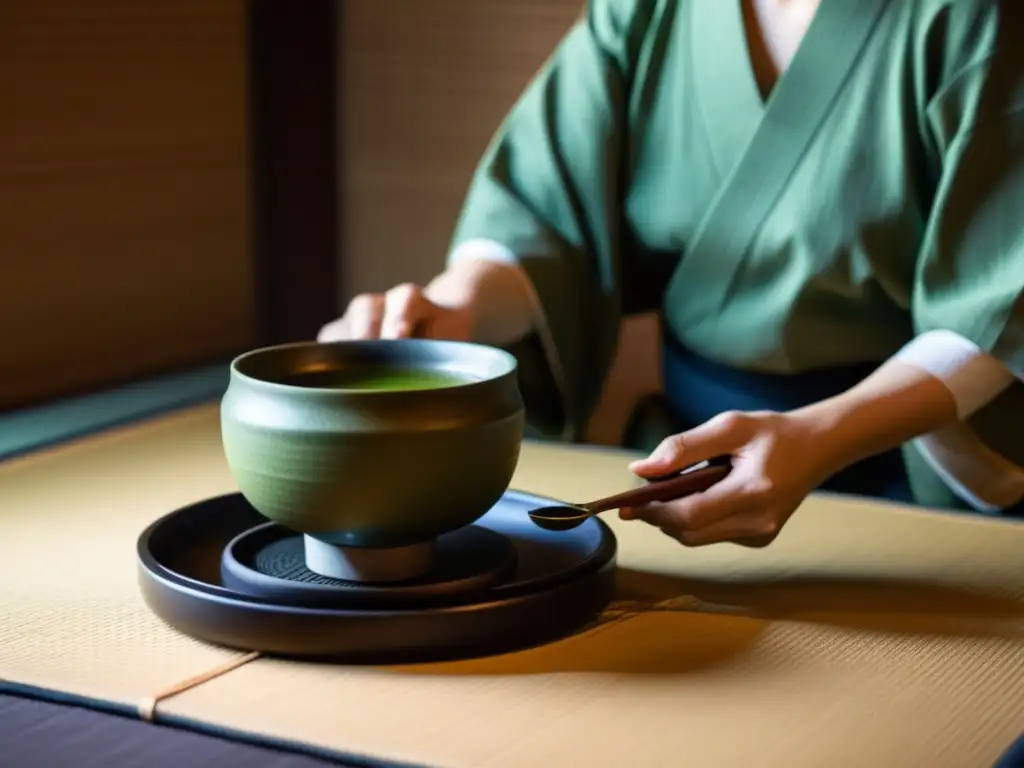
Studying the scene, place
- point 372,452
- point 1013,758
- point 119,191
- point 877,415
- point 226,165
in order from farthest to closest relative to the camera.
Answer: point 226,165
point 119,191
point 877,415
point 372,452
point 1013,758

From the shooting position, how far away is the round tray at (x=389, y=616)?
32.1 inches

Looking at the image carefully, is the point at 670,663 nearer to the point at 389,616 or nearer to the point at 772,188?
the point at 389,616

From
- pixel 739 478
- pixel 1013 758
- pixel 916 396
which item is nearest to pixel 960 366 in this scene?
pixel 916 396

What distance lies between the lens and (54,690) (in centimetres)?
79

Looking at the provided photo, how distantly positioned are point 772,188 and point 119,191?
0.86 meters

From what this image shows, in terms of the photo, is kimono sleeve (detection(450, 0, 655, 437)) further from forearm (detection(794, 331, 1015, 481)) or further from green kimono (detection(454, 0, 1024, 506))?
forearm (detection(794, 331, 1015, 481))

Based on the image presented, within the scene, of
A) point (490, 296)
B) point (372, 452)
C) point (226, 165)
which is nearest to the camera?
point (372, 452)

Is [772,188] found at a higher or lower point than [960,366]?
higher

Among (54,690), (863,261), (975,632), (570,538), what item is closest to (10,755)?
(54,690)

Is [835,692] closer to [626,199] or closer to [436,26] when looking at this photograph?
[626,199]

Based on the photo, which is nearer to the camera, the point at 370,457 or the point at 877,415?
the point at 370,457

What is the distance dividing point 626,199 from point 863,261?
0.29 m

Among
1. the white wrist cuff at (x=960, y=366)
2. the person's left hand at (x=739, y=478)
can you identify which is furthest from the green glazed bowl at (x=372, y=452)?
the white wrist cuff at (x=960, y=366)

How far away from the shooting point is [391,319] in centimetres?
118
